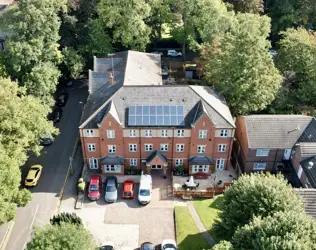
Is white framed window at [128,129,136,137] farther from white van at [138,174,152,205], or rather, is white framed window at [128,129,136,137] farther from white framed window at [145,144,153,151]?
white van at [138,174,152,205]

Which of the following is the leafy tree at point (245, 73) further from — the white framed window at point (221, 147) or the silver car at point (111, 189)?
the silver car at point (111, 189)

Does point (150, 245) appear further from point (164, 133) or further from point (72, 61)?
point (72, 61)

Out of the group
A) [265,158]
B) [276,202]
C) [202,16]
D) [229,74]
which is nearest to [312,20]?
[202,16]

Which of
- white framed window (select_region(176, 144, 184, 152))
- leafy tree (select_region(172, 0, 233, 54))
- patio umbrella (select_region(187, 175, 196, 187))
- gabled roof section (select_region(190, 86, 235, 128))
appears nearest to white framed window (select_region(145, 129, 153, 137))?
white framed window (select_region(176, 144, 184, 152))

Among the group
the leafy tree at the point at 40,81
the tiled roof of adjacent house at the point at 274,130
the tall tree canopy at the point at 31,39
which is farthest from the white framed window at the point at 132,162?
the tall tree canopy at the point at 31,39

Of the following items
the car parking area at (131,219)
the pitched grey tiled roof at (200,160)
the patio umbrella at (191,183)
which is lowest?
the car parking area at (131,219)

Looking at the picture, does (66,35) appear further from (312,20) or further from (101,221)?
(312,20)
